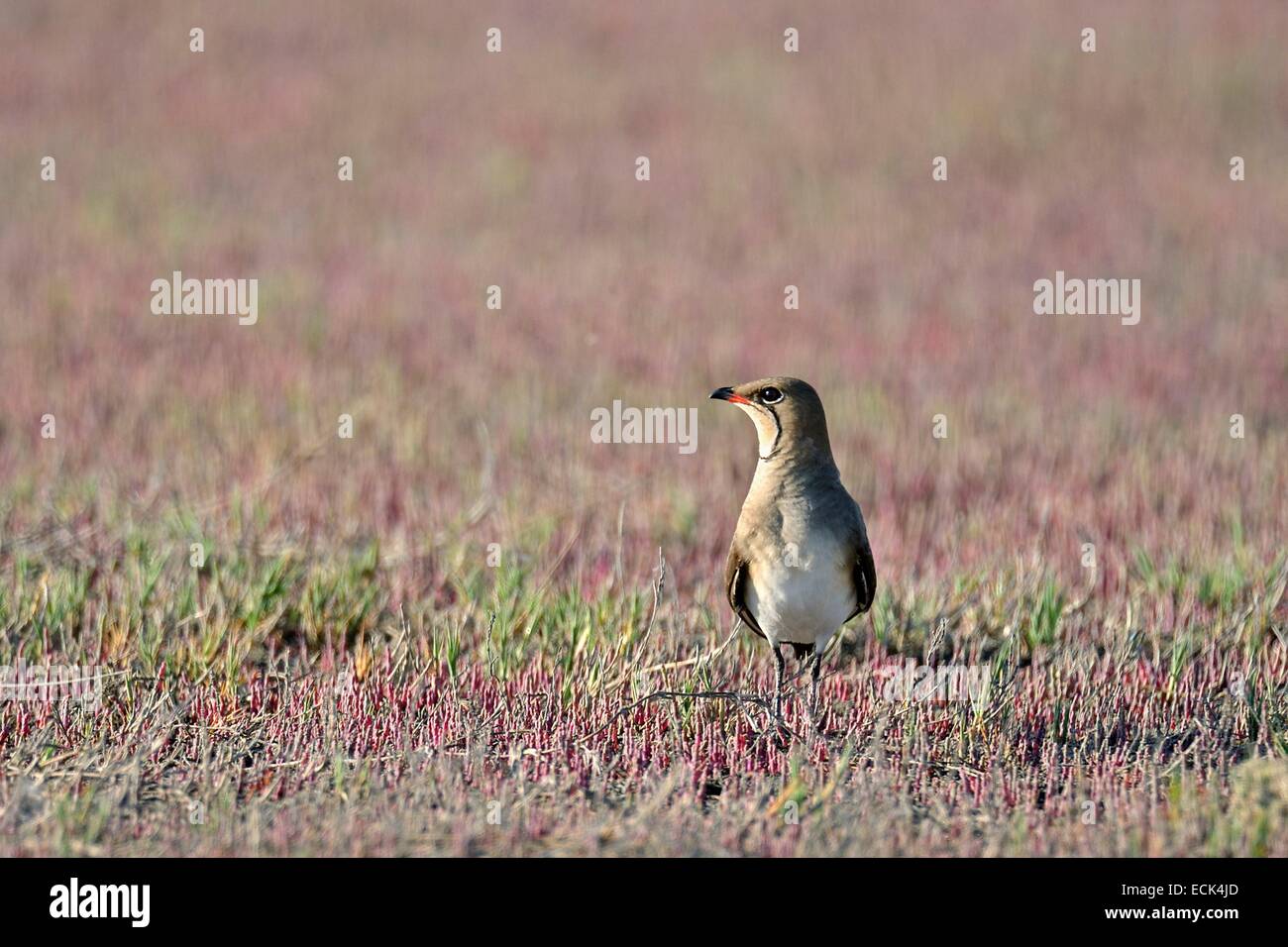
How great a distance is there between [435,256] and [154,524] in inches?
315

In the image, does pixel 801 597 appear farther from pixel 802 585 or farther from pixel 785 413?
pixel 785 413

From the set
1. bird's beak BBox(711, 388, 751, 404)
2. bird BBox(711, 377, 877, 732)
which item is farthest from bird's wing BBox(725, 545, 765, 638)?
bird's beak BBox(711, 388, 751, 404)

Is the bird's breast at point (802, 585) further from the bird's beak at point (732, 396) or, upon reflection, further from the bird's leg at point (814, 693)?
the bird's beak at point (732, 396)

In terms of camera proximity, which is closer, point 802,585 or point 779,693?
point 802,585

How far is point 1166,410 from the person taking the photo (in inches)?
436

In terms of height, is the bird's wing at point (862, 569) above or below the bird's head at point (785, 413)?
below

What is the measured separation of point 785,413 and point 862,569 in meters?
0.56

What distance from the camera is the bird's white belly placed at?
16.1 feet

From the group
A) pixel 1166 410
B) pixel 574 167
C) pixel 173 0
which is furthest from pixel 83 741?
pixel 173 0

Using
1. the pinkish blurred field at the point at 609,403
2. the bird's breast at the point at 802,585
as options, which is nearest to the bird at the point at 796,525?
the bird's breast at the point at 802,585

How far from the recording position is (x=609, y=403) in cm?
1112

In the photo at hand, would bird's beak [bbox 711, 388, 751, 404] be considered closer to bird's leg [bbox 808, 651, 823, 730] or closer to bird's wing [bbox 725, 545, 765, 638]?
bird's wing [bbox 725, 545, 765, 638]

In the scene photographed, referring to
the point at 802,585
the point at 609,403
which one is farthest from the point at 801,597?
the point at 609,403

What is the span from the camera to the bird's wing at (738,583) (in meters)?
5.08
